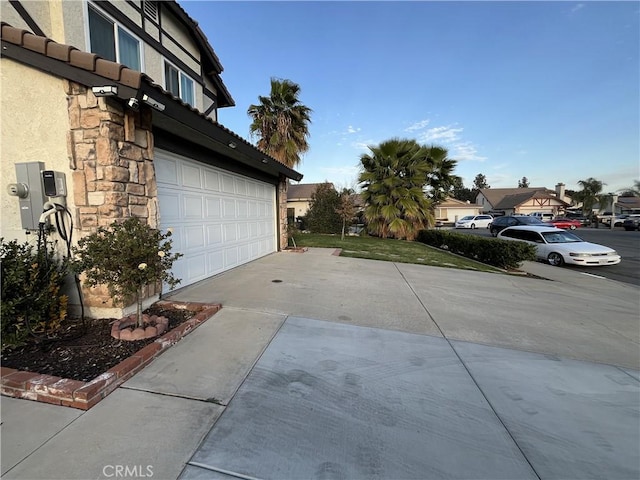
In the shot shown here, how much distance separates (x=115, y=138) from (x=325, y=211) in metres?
16.6

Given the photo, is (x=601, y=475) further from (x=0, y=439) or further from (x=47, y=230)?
(x=47, y=230)

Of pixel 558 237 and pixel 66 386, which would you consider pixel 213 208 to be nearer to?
pixel 66 386

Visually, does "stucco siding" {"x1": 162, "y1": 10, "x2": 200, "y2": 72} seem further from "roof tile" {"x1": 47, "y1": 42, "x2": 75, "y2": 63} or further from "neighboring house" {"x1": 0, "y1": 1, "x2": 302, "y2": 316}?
"roof tile" {"x1": 47, "y1": 42, "x2": 75, "y2": 63}

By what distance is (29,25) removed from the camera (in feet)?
14.4

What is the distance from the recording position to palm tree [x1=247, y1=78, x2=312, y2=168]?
1448 cm

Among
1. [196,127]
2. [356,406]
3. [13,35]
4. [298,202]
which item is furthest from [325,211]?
[356,406]

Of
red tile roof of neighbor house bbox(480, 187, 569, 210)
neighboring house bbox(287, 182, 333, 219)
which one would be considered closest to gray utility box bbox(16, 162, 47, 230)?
neighboring house bbox(287, 182, 333, 219)

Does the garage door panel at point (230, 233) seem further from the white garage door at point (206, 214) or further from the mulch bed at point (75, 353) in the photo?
the mulch bed at point (75, 353)

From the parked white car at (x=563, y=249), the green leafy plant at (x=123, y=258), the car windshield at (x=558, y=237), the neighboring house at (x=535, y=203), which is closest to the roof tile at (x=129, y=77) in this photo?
the green leafy plant at (x=123, y=258)

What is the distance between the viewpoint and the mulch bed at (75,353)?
2.48 meters

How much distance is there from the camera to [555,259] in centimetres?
1062

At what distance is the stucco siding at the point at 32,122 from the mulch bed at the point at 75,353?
5.21 feet

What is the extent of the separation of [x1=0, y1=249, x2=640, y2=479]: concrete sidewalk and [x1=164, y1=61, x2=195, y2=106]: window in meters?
7.13

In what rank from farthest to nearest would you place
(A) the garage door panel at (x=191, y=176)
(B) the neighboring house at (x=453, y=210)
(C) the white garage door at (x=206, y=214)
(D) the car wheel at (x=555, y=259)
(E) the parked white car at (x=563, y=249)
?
(B) the neighboring house at (x=453, y=210)
(D) the car wheel at (x=555, y=259)
(E) the parked white car at (x=563, y=249)
(A) the garage door panel at (x=191, y=176)
(C) the white garage door at (x=206, y=214)
